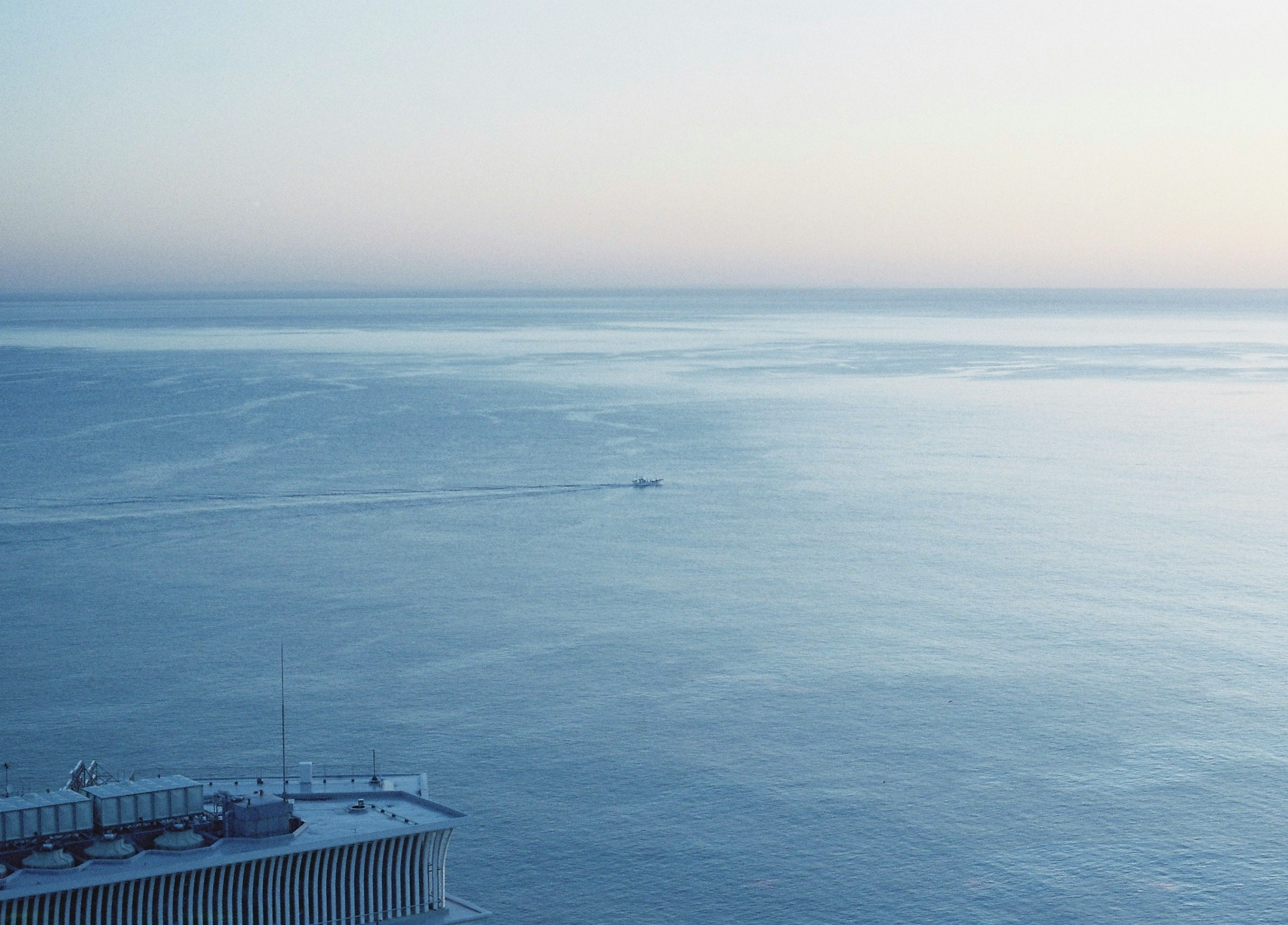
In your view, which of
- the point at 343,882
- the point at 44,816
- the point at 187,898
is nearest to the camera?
the point at 187,898

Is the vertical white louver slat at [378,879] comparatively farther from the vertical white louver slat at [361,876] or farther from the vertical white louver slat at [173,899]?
the vertical white louver slat at [173,899]

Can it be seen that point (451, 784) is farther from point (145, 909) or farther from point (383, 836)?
point (145, 909)

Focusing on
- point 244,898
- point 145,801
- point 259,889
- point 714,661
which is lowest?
point 714,661

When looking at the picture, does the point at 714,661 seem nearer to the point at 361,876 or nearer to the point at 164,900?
the point at 361,876

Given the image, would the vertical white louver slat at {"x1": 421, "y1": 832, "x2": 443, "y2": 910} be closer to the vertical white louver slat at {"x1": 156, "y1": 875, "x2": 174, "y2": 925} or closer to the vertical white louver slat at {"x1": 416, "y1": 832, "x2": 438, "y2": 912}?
the vertical white louver slat at {"x1": 416, "y1": 832, "x2": 438, "y2": 912}

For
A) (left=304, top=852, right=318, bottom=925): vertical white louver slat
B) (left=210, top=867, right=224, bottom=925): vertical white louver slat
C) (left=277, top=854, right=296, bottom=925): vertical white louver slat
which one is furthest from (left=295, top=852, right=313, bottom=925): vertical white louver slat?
(left=210, top=867, right=224, bottom=925): vertical white louver slat

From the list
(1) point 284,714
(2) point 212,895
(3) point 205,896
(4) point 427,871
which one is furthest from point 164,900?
(1) point 284,714

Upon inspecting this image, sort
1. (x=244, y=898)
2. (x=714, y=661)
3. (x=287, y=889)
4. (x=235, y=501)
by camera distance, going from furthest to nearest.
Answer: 1. (x=235, y=501)
2. (x=714, y=661)
3. (x=287, y=889)
4. (x=244, y=898)

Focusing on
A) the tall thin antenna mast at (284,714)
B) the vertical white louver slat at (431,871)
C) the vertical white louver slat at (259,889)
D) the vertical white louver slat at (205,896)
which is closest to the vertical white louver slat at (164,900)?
the vertical white louver slat at (205,896)
